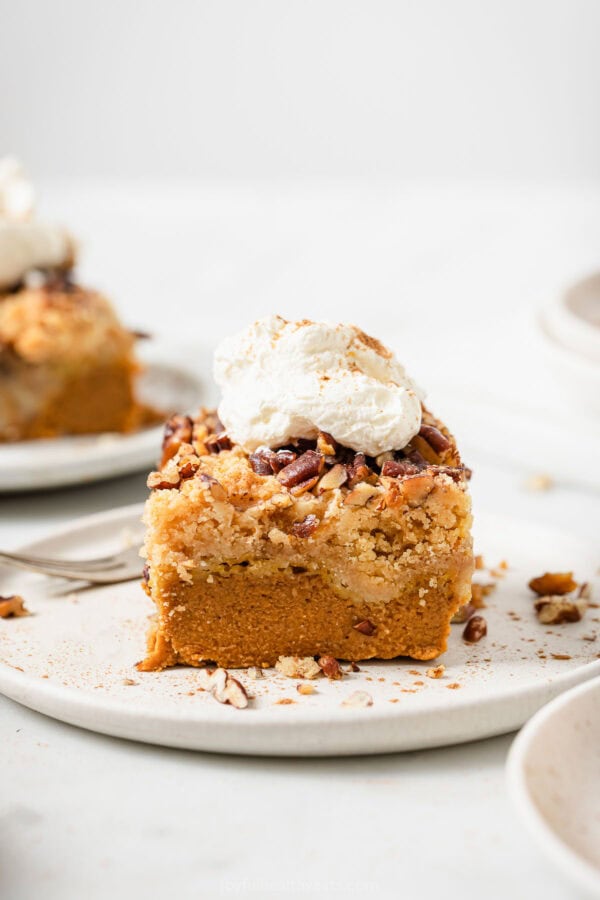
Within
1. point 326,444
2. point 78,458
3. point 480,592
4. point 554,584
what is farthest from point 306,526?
point 78,458

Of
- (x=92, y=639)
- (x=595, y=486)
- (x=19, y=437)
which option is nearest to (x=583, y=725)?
(x=92, y=639)

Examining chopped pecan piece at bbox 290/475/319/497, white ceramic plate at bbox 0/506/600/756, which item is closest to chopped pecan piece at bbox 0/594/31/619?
white ceramic plate at bbox 0/506/600/756

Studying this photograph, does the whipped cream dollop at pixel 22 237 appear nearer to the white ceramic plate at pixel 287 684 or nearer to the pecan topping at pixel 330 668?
the white ceramic plate at pixel 287 684

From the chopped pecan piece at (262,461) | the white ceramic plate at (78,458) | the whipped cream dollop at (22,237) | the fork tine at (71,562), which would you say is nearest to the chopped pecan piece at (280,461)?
the chopped pecan piece at (262,461)

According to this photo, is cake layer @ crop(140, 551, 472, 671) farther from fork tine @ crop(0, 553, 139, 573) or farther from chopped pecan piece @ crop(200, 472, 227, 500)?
fork tine @ crop(0, 553, 139, 573)

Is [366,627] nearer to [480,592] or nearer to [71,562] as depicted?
[480,592]

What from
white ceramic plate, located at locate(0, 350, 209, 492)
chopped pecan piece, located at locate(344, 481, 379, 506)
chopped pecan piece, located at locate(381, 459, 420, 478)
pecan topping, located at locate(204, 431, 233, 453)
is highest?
pecan topping, located at locate(204, 431, 233, 453)

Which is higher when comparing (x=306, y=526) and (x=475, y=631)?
(x=306, y=526)
